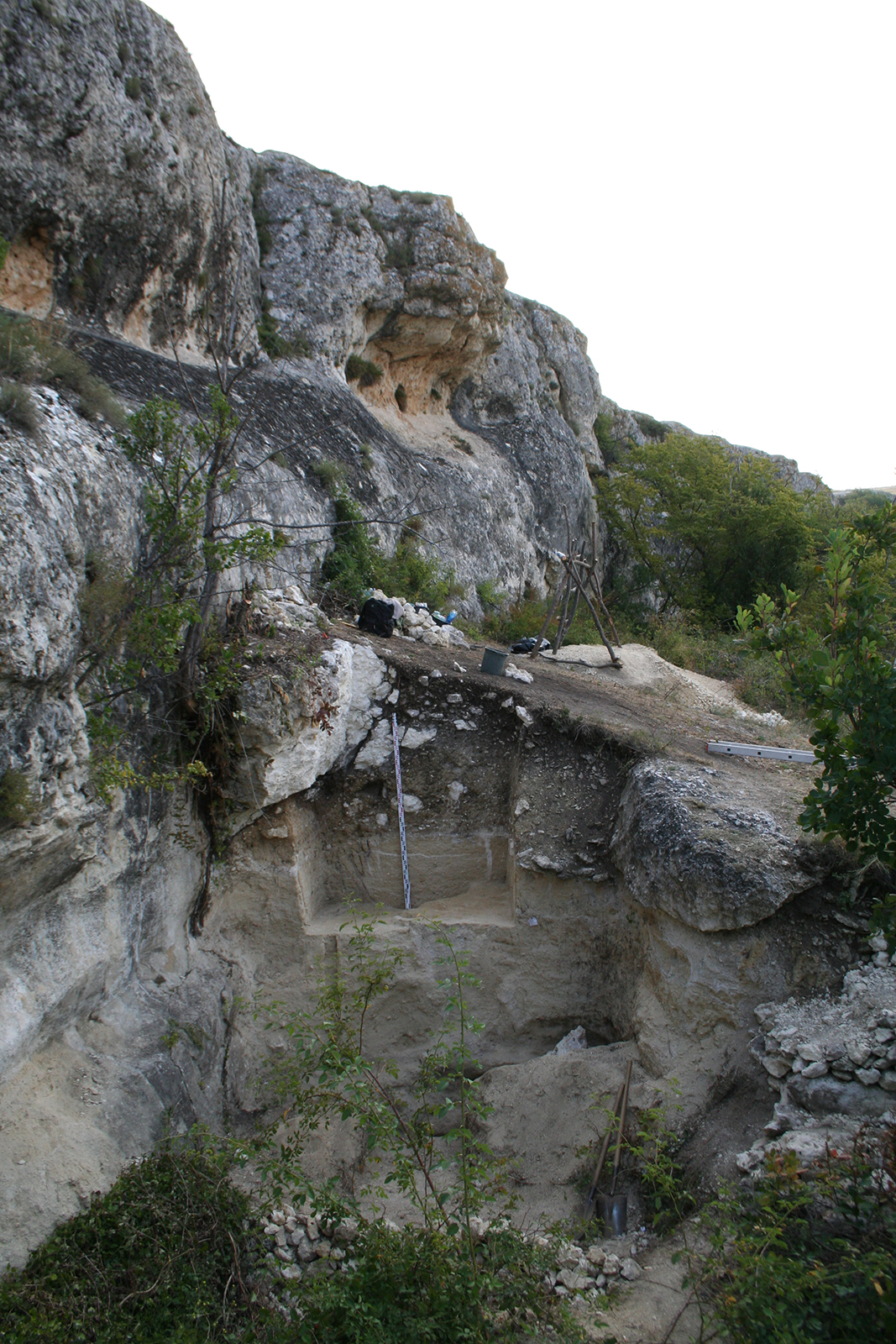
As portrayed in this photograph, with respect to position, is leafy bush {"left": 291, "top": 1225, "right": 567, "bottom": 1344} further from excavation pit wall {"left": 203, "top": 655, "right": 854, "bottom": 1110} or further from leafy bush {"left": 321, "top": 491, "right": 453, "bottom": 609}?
leafy bush {"left": 321, "top": 491, "right": 453, "bottom": 609}

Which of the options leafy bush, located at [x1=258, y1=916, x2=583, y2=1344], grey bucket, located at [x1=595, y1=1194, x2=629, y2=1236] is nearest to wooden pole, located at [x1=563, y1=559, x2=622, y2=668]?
grey bucket, located at [x1=595, y1=1194, x2=629, y2=1236]

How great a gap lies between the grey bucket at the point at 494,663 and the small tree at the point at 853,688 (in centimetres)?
341

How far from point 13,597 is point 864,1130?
4920 mm

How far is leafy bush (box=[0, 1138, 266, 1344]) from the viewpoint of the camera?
333 cm

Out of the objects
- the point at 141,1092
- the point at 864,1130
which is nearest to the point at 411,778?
the point at 141,1092

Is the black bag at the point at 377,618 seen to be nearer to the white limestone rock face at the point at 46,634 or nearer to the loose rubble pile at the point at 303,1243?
the white limestone rock face at the point at 46,634

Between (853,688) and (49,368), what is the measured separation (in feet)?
16.5

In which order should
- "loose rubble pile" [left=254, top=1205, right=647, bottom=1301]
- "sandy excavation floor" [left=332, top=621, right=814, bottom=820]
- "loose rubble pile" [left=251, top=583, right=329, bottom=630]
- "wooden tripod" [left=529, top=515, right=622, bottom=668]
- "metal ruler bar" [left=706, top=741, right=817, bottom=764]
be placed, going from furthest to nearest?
"wooden tripod" [left=529, top=515, right=622, bottom=668]
"metal ruler bar" [left=706, top=741, right=817, bottom=764]
"sandy excavation floor" [left=332, top=621, right=814, bottom=820]
"loose rubble pile" [left=251, top=583, right=329, bottom=630]
"loose rubble pile" [left=254, top=1205, right=647, bottom=1301]

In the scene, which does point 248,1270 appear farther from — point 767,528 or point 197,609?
point 767,528

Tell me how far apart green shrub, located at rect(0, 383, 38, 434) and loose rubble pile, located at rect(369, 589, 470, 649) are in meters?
4.01

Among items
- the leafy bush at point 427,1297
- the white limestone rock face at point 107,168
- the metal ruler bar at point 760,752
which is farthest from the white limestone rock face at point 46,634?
the metal ruler bar at point 760,752

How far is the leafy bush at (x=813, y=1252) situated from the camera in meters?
2.84

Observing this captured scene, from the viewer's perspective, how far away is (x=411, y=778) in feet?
21.7

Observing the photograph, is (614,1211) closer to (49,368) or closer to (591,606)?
(49,368)
